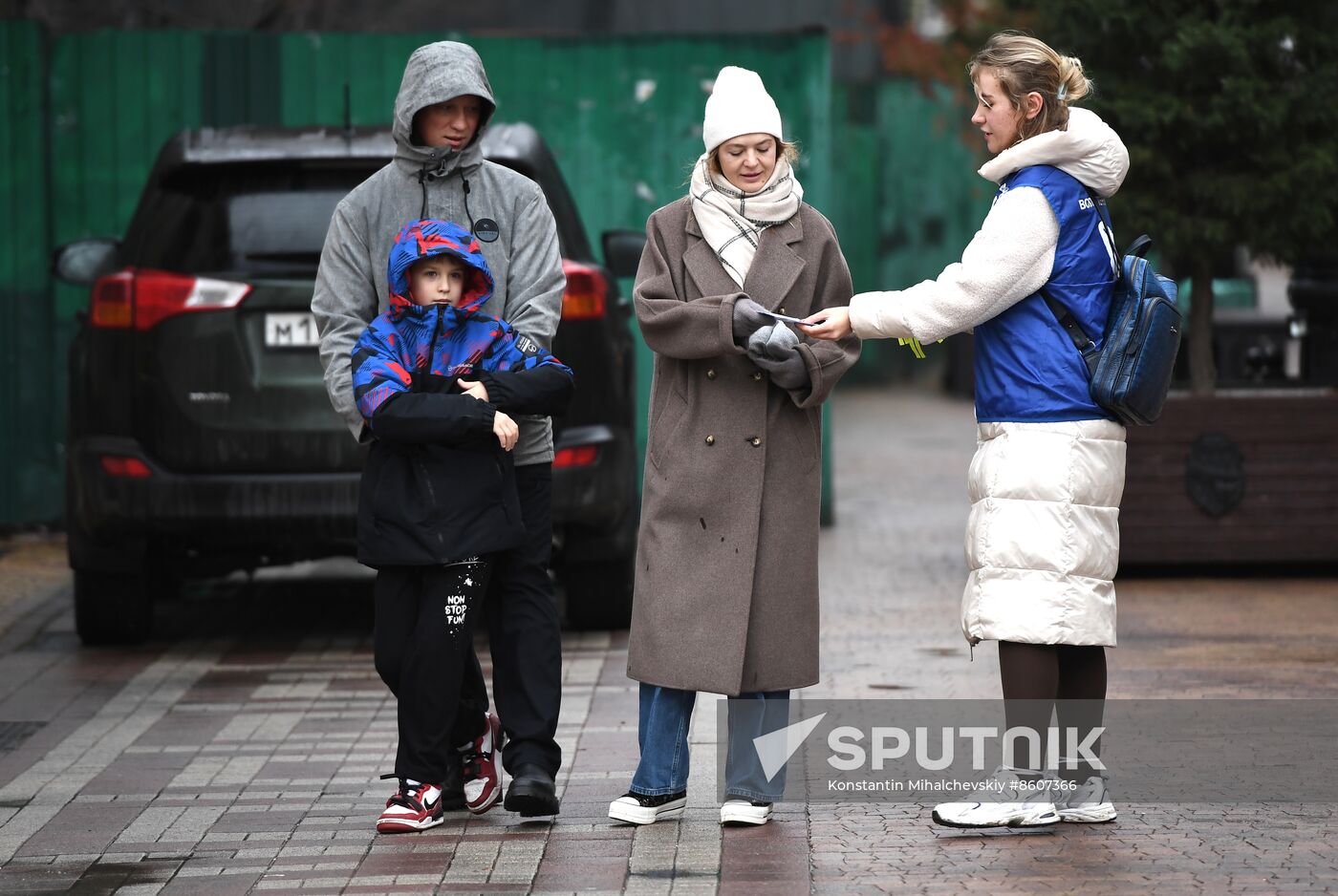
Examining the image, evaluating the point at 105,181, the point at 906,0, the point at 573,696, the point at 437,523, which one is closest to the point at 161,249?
the point at 573,696

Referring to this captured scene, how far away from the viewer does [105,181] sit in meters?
10.5

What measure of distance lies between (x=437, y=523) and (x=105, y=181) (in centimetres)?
625

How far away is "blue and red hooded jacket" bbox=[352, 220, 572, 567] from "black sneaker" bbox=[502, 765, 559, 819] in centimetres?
55

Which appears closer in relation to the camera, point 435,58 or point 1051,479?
point 1051,479

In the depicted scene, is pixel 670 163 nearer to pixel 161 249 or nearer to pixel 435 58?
pixel 161 249

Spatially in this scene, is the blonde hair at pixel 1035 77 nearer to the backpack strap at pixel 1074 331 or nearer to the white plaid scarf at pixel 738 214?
the backpack strap at pixel 1074 331

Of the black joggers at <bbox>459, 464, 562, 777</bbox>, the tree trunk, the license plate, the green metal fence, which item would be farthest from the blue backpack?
the green metal fence

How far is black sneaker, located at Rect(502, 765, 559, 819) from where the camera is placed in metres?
4.97

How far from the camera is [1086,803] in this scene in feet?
16.3

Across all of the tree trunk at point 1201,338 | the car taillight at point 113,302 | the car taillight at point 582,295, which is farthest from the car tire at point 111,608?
the tree trunk at point 1201,338

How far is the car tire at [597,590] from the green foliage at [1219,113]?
266 cm

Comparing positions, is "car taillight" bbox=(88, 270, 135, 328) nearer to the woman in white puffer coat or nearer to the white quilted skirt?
the woman in white puffer coat

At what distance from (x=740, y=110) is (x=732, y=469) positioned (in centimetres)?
84

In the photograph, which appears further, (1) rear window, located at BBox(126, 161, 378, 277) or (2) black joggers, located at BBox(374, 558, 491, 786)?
(1) rear window, located at BBox(126, 161, 378, 277)
